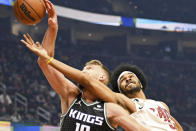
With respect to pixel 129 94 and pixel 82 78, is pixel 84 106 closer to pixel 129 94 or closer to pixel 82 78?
pixel 82 78

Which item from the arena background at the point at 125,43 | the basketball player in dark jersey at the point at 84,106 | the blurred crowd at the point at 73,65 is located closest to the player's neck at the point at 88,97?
the basketball player in dark jersey at the point at 84,106

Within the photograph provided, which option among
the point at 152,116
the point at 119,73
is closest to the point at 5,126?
the point at 119,73

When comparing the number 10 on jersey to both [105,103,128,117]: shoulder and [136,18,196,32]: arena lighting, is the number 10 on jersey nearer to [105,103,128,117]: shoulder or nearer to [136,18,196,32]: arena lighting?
[105,103,128,117]: shoulder

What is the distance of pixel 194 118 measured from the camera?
2272cm

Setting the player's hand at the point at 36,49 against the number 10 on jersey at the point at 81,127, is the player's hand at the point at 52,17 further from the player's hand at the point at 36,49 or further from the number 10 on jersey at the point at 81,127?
the number 10 on jersey at the point at 81,127

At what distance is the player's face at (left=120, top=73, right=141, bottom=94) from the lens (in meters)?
4.07

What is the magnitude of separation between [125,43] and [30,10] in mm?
24107

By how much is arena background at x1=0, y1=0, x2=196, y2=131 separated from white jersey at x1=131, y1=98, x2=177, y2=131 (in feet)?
46.1

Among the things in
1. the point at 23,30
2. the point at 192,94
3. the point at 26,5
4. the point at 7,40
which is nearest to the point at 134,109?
the point at 26,5

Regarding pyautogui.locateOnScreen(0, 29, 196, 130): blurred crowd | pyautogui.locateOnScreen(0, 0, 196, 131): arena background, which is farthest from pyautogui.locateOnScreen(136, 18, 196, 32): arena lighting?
pyautogui.locateOnScreen(0, 29, 196, 130): blurred crowd

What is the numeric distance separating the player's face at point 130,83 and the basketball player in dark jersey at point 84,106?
0.37 metres

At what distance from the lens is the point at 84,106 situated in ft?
11.5

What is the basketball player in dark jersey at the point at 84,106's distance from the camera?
11.1 feet

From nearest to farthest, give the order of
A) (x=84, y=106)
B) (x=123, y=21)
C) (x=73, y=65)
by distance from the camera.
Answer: (x=84, y=106)
(x=73, y=65)
(x=123, y=21)
